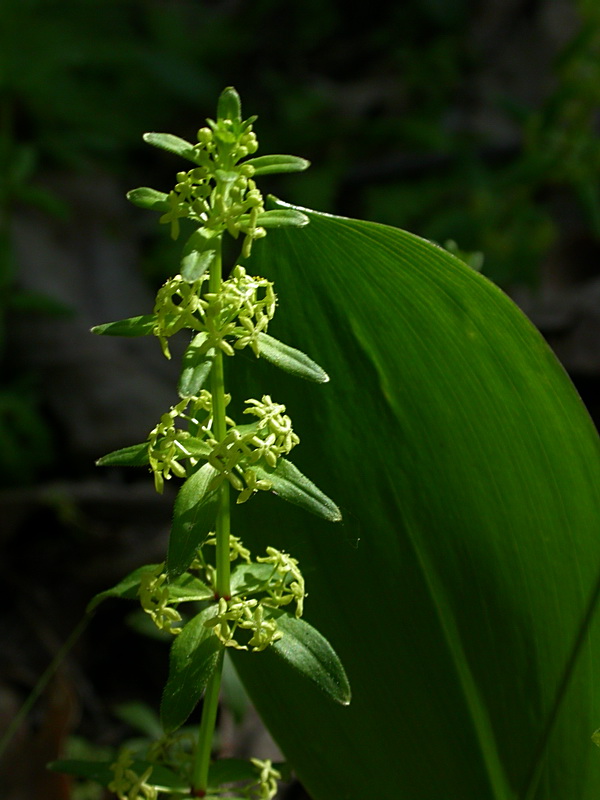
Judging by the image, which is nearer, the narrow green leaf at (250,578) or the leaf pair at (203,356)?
the leaf pair at (203,356)

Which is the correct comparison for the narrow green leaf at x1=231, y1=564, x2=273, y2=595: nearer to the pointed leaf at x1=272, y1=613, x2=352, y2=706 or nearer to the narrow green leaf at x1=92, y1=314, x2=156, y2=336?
the pointed leaf at x1=272, y1=613, x2=352, y2=706

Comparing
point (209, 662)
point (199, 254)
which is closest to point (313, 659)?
point (209, 662)

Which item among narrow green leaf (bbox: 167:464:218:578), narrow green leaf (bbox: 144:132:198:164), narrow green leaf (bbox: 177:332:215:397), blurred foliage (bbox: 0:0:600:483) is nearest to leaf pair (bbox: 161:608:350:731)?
narrow green leaf (bbox: 167:464:218:578)

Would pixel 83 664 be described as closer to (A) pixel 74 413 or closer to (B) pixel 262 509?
(A) pixel 74 413

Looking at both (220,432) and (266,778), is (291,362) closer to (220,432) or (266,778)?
(220,432)

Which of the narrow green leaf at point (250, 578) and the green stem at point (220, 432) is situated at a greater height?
the green stem at point (220, 432)

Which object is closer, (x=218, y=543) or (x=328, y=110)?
(x=218, y=543)

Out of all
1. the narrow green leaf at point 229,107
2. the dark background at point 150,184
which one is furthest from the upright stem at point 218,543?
the dark background at point 150,184

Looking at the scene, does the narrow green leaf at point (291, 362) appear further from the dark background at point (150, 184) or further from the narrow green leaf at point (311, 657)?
the dark background at point (150, 184)
